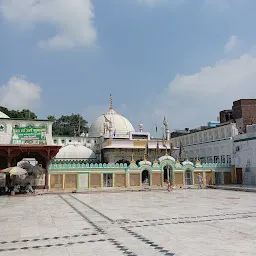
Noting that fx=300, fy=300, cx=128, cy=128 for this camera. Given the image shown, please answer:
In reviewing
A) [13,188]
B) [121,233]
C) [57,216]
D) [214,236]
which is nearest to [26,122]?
[13,188]

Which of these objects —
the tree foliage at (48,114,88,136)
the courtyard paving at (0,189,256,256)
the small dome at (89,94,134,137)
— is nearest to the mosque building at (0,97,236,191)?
the small dome at (89,94,134,137)

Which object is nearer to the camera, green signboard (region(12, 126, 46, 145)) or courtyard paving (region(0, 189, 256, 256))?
courtyard paving (region(0, 189, 256, 256))

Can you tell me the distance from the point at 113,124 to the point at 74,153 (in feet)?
35.0

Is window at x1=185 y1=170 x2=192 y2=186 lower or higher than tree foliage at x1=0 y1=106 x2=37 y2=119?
lower

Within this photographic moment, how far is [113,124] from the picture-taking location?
50.4 meters

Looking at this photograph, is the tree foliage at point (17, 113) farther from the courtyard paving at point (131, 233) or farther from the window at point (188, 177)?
the courtyard paving at point (131, 233)

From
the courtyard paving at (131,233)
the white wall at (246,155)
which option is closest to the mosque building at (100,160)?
the white wall at (246,155)

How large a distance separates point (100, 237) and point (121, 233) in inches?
31.6

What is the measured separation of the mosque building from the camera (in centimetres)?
2692

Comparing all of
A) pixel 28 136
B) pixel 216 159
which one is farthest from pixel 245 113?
pixel 28 136

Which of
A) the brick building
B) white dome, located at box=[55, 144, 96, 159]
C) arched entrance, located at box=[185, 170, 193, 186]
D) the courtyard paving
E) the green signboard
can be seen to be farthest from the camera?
white dome, located at box=[55, 144, 96, 159]

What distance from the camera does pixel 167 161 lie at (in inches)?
1294

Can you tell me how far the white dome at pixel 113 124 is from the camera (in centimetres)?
5003

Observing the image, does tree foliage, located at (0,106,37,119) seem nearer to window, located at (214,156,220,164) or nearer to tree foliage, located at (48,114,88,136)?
tree foliage, located at (48,114,88,136)
